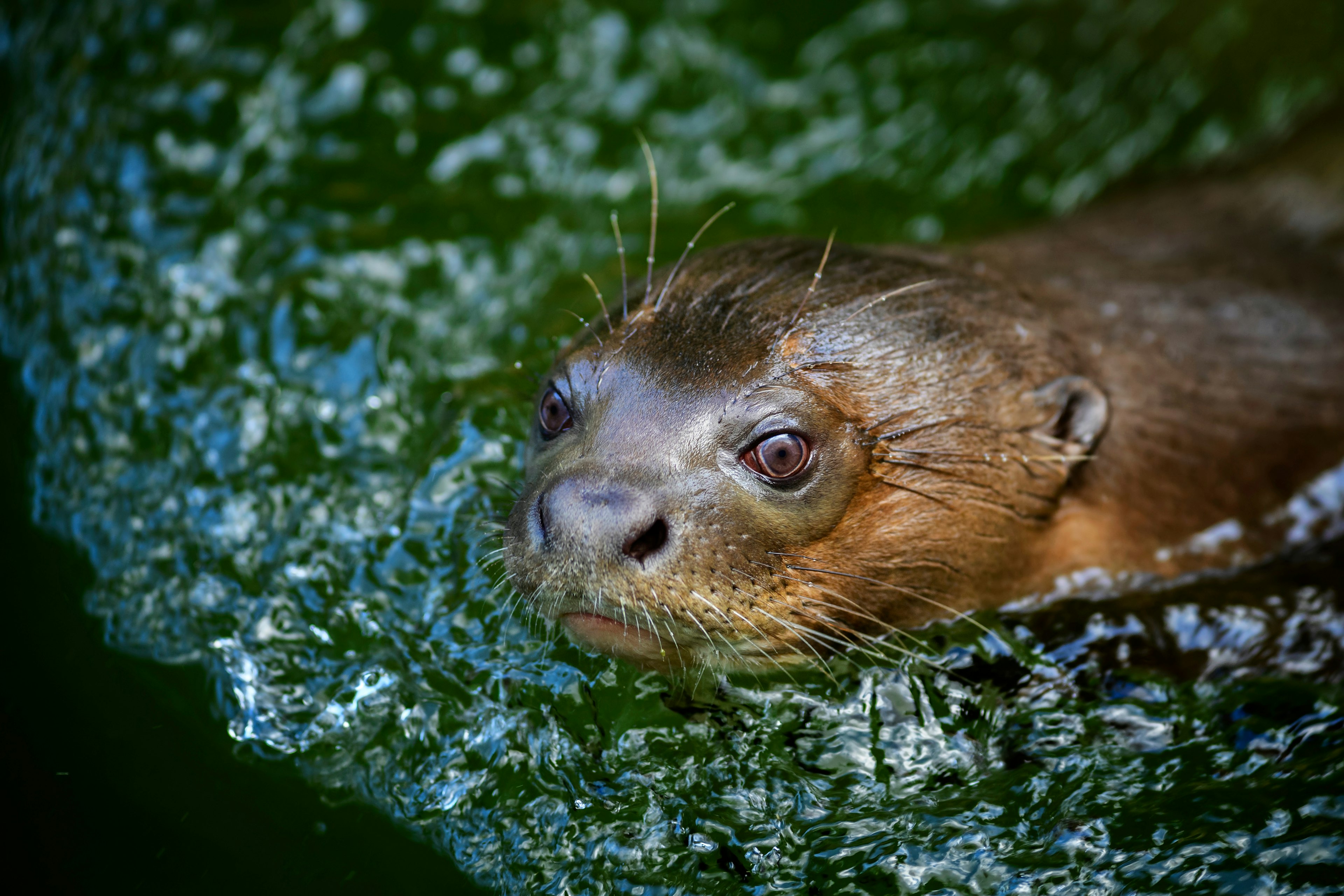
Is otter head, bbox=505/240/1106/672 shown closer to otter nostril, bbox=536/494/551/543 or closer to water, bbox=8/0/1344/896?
otter nostril, bbox=536/494/551/543

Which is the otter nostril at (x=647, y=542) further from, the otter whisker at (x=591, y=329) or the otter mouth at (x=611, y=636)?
the otter whisker at (x=591, y=329)

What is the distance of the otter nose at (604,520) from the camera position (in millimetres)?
2422

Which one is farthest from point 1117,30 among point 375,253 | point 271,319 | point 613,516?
point 613,516

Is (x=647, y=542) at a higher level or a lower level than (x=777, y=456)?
lower

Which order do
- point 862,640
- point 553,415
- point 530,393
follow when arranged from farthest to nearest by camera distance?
point 530,393
point 862,640
point 553,415

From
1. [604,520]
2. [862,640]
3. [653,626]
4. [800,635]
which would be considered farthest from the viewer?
[862,640]

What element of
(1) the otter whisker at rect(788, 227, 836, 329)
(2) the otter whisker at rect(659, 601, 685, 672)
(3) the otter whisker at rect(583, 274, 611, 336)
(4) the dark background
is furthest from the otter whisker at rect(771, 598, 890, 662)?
(4) the dark background

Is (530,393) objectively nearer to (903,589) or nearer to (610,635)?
(610,635)

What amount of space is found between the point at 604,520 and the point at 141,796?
5.48ft

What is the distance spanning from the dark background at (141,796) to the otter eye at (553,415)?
3.70 ft

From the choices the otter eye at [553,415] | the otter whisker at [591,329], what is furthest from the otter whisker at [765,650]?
the otter whisker at [591,329]

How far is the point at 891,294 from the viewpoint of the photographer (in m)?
2.79

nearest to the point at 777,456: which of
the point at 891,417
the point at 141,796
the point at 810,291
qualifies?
the point at 891,417

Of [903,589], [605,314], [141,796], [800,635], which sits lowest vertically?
[141,796]
